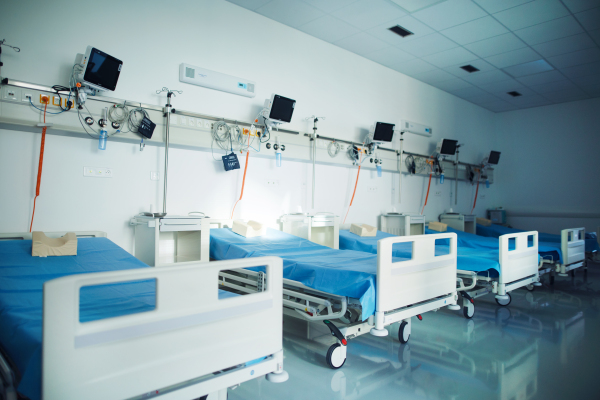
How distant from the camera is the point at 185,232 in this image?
11.3 ft

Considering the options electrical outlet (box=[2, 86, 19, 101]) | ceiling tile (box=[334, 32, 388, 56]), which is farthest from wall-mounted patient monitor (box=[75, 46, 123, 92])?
ceiling tile (box=[334, 32, 388, 56])

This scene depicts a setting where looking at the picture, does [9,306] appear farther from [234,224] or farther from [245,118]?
[245,118]

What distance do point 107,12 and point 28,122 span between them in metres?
1.20

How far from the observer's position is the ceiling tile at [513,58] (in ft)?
16.8

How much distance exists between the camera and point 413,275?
2.47 meters

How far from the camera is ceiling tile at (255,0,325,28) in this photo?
13.1 ft

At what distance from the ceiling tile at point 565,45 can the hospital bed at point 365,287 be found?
373cm

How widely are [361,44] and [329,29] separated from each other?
0.60 m

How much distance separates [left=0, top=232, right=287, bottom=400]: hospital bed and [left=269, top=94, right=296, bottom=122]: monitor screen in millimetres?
2637

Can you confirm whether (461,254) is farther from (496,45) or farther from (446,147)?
(446,147)

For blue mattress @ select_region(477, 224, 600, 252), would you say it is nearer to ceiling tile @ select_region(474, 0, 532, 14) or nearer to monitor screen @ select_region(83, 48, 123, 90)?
ceiling tile @ select_region(474, 0, 532, 14)

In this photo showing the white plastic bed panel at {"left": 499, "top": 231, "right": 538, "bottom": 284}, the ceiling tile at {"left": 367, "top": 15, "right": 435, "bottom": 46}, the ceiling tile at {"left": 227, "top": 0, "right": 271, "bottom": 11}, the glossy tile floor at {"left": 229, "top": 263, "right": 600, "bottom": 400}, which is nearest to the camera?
the glossy tile floor at {"left": 229, "top": 263, "right": 600, "bottom": 400}

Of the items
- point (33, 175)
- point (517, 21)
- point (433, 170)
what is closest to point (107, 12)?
point (33, 175)

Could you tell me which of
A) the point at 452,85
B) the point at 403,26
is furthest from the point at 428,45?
the point at 452,85
